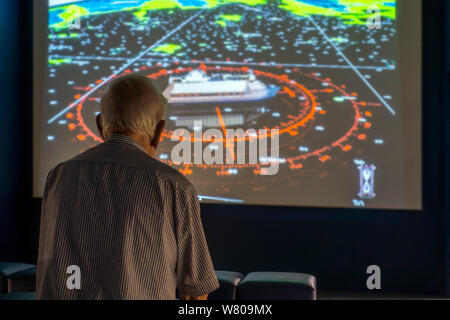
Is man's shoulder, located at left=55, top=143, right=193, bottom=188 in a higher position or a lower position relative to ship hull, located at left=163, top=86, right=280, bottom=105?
higher

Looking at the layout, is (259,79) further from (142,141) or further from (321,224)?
(142,141)

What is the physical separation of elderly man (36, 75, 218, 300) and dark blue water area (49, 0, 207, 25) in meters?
3.85

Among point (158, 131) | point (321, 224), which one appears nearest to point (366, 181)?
point (321, 224)

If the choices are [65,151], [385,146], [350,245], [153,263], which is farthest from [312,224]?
[153,263]

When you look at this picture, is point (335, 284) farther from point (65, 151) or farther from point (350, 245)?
point (65, 151)

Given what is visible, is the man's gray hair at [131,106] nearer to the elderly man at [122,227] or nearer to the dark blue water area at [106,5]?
the elderly man at [122,227]

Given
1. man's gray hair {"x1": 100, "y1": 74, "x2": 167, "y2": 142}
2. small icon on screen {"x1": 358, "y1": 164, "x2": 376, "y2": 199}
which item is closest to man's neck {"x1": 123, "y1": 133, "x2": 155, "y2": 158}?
man's gray hair {"x1": 100, "y1": 74, "x2": 167, "y2": 142}

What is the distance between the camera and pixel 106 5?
4922mm

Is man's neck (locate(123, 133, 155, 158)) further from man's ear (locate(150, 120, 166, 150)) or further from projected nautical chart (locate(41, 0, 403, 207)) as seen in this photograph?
projected nautical chart (locate(41, 0, 403, 207))

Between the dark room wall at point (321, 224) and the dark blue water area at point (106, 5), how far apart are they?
14.2 inches

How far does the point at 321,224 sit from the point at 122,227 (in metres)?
3.79

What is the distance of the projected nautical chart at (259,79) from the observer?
450 cm

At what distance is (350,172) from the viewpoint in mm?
4516

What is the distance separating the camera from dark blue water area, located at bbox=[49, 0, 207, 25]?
482 centimetres
